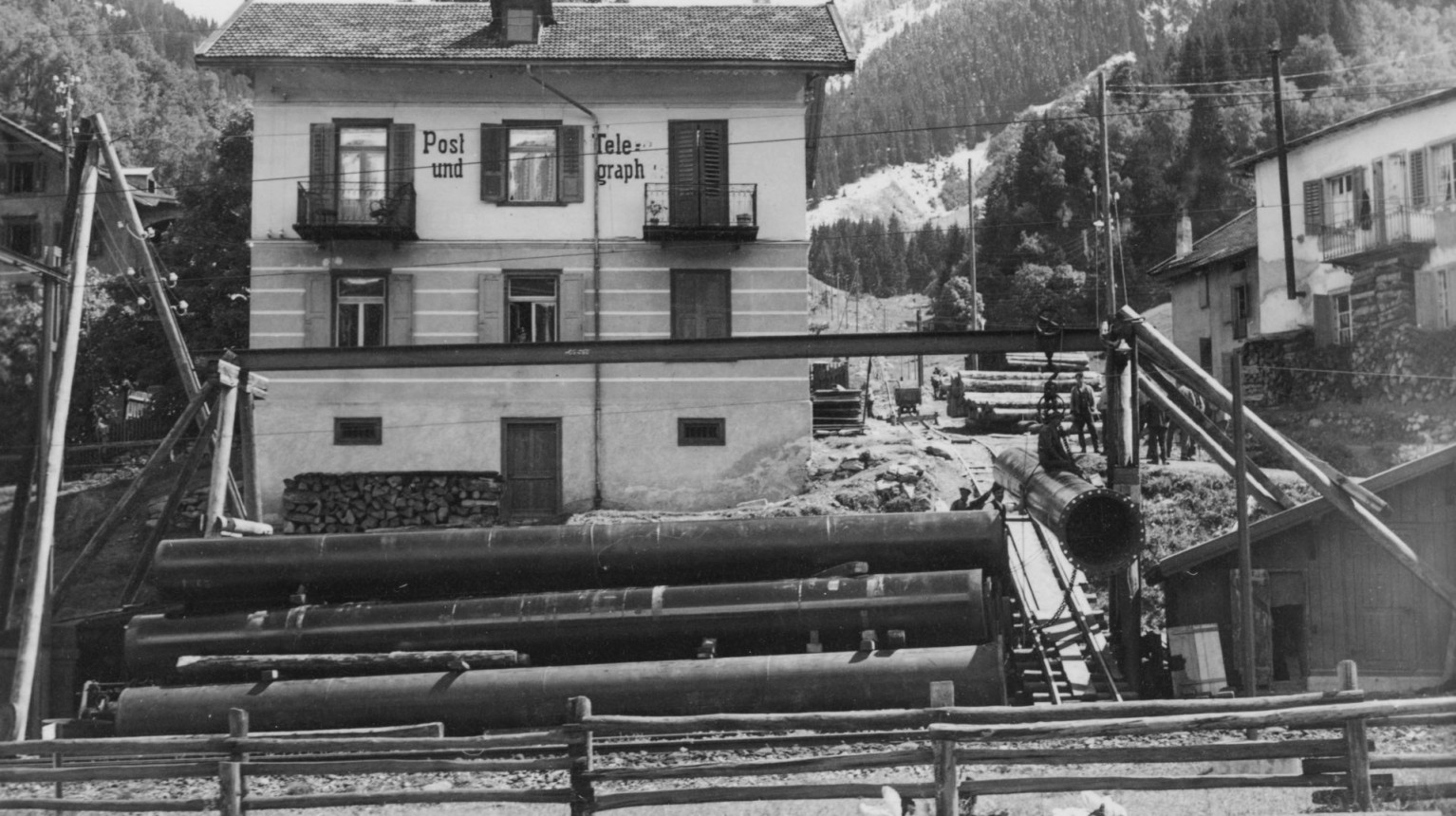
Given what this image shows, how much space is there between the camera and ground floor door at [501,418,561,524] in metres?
29.8

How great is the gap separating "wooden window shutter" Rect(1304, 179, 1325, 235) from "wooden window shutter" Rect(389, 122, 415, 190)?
2367 centimetres

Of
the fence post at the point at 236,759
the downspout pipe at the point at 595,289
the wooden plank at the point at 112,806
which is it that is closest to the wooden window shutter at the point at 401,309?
the downspout pipe at the point at 595,289

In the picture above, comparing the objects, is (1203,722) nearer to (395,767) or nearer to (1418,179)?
(395,767)

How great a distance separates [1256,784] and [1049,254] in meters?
56.0

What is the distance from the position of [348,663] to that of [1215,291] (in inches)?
1459

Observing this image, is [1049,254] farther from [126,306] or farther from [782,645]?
[782,645]

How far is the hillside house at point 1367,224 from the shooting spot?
1326 inches

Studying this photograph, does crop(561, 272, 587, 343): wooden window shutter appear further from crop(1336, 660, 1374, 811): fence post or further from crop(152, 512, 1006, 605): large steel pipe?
crop(1336, 660, 1374, 811): fence post

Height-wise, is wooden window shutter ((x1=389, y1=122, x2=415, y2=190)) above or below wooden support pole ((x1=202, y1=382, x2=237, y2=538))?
above

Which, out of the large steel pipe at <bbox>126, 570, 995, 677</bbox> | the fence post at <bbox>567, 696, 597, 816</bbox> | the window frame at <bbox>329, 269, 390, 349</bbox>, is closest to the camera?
the fence post at <bbox>567, 696, 597, 816</bbox>

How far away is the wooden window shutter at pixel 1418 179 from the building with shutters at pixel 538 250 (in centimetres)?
1445

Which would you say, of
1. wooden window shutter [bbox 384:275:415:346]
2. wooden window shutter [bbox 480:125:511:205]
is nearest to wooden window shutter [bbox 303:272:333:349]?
wooden window shutter [bbox 384:275:415:346]

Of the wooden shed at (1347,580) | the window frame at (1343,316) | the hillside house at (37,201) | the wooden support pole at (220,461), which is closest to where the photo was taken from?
the wooden support pole at (220,461)

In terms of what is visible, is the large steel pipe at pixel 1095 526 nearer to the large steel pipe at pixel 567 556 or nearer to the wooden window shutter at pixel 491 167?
the large steel pipe at pixel 567 556
